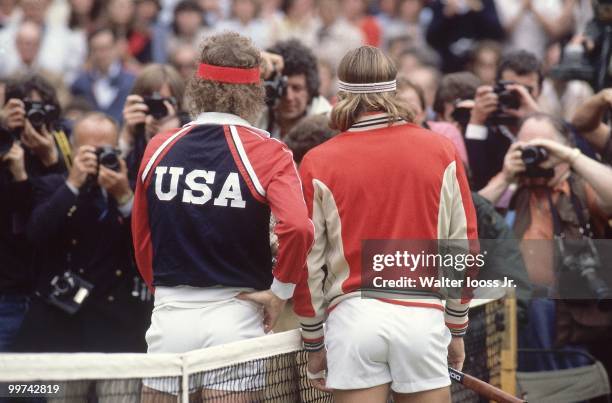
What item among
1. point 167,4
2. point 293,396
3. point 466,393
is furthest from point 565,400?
point 167,4

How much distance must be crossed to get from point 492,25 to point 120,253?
736cm

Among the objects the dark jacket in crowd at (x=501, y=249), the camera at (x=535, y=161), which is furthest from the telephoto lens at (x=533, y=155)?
the dark jacket in crowd at (x=501, y=249)

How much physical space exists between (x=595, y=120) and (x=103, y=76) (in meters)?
6.40

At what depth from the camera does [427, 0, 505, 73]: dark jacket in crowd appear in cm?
1284

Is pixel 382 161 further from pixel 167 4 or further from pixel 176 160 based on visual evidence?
pixel 167 4

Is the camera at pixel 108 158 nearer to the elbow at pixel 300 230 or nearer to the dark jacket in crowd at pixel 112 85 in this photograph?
the elbow at pixel 300 230

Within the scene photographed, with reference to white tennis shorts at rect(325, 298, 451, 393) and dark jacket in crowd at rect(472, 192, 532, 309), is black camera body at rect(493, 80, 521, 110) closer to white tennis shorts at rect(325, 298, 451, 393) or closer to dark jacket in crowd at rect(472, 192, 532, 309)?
dark jacket in crowd at rect(472, 192, 532, 309)

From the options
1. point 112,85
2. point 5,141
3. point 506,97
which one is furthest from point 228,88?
point 112,85

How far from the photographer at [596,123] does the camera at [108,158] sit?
295 centimetres

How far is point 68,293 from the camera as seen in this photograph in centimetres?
650

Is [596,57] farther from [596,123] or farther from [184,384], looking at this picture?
[184,384]

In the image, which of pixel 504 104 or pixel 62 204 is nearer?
pixel 62 204

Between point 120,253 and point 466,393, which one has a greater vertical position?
point 120,253

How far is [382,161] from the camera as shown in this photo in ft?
15.0
